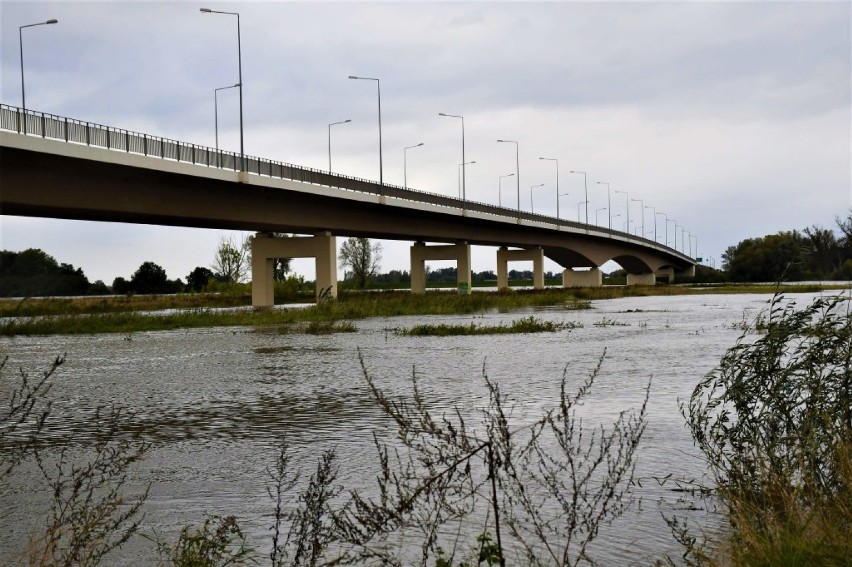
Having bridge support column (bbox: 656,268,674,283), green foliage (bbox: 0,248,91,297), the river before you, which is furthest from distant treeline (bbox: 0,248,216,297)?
bridge support column (bbox: 656,268,674,283)

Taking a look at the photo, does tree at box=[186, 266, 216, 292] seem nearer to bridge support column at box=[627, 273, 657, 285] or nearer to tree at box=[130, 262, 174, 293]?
tree at box=[130, 262, 174, 293]

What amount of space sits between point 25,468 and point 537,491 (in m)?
5.25

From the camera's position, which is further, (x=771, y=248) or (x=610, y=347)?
(x=771, y=248)

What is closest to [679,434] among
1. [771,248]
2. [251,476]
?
[251,476]

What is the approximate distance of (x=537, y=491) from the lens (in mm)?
8062

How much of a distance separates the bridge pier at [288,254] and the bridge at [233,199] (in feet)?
0.23

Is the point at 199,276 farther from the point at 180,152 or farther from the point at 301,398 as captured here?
the point at 301,398

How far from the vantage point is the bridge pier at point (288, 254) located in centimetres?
6488

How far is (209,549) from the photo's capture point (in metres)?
6.04

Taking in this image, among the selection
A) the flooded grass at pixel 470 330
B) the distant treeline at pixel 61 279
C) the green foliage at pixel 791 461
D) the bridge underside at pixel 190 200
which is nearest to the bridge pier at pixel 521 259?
the bridge underside at pixel 190 200

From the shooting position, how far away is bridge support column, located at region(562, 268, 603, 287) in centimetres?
12875

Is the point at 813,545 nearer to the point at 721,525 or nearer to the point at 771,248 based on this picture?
the point at 721,525

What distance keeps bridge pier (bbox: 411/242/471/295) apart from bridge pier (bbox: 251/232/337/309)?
76.8ft

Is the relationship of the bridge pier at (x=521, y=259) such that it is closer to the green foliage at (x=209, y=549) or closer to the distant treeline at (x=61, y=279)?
the distant treeline at (x=61, y=279)
